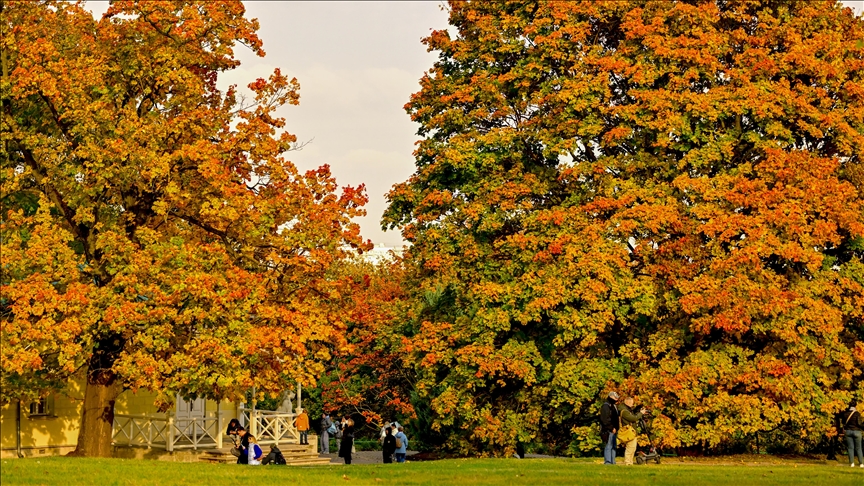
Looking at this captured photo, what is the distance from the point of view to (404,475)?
20.2 metres

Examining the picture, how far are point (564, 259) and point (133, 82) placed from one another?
11.6m

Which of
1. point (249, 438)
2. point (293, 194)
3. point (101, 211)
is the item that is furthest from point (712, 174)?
point (101, 211)

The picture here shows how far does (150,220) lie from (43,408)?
7823 millimetres

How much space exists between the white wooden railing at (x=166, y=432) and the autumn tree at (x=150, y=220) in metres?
4.15

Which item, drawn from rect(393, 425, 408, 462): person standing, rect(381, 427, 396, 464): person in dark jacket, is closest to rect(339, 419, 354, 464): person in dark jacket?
rect(393, 425, 408, 462): person standing

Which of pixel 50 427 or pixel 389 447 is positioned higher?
pixel 50 427

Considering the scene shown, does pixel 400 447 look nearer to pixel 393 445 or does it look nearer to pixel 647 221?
pixel 393 445

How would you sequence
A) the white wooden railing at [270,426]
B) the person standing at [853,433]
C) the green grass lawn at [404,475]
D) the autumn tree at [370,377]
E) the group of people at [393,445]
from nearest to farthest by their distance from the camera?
the green grass lawn at [404,475] → the person standing at [853,433] → the group of people at [393,445] → the white wooden railing at [270,426] → the autumn tree at [370,377]

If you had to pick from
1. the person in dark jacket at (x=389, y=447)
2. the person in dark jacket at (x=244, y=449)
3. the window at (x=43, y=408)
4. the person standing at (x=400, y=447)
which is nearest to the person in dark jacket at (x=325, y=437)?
the person standing at (x=400, y=447)

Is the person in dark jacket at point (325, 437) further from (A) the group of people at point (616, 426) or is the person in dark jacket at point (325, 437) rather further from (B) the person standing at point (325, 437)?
(A) the group of people at point (616, 426)

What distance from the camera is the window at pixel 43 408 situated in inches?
1216

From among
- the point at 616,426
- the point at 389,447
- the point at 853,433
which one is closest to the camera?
the point at 616,426

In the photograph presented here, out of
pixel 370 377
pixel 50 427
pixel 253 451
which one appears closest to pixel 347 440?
pixel 253 451

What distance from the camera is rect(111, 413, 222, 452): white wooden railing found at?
30.7 metres
